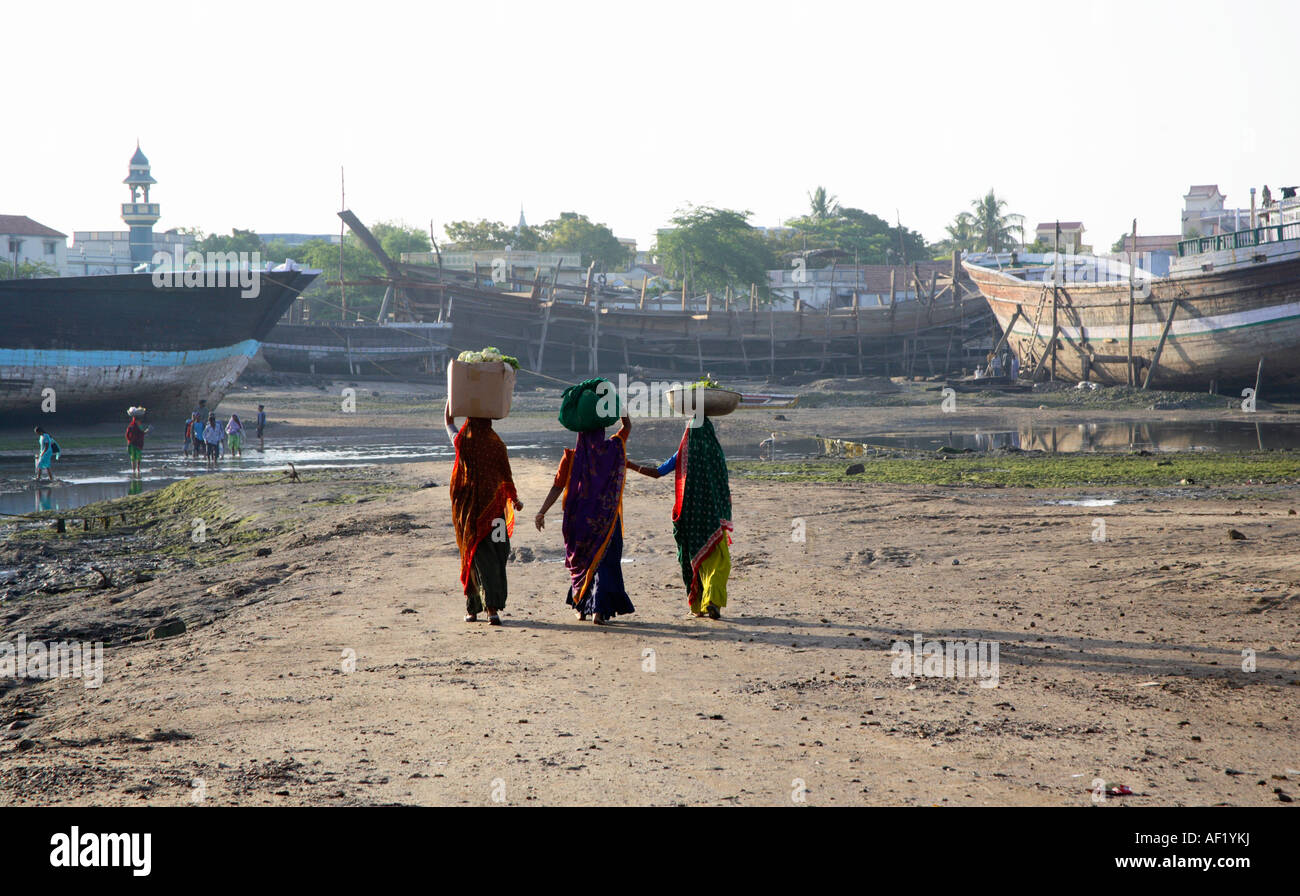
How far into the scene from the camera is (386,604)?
308 inches

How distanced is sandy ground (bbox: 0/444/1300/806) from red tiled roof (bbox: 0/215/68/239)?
5846cm

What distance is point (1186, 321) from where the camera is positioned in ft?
103

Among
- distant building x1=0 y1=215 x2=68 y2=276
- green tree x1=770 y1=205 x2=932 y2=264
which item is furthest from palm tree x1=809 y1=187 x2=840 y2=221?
distant building x1=0 y1=215 x2=68 y2=276

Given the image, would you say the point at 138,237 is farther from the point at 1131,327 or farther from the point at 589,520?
the point at 589,520

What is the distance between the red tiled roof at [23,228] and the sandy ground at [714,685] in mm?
58461

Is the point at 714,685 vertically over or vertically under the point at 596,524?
under

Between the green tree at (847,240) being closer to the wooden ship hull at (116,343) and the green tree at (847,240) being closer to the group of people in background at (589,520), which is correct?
the wooden ship hull at (116,343)

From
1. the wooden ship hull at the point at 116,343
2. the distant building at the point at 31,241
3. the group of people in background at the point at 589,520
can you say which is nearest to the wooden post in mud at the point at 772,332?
the wooden ship hull at the point at 116,343

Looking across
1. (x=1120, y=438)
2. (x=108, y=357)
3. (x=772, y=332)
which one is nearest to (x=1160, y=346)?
(x=1120, y=438)

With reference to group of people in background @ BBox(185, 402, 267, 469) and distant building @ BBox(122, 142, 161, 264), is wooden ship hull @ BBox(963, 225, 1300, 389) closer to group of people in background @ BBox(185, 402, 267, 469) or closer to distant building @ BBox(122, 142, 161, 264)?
group of people in background @ BBox(185, 402, 267, 469)

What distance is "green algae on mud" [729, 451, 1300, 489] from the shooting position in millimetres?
14453

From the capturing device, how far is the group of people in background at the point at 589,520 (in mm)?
7188

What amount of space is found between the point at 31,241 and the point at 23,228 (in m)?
0.82

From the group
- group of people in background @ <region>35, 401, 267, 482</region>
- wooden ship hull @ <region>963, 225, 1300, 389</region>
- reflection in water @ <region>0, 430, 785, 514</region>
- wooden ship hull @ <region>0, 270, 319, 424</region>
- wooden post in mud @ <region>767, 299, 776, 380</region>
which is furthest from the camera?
wooden post in mud @ <region>767, 299, 776, 380</region>
